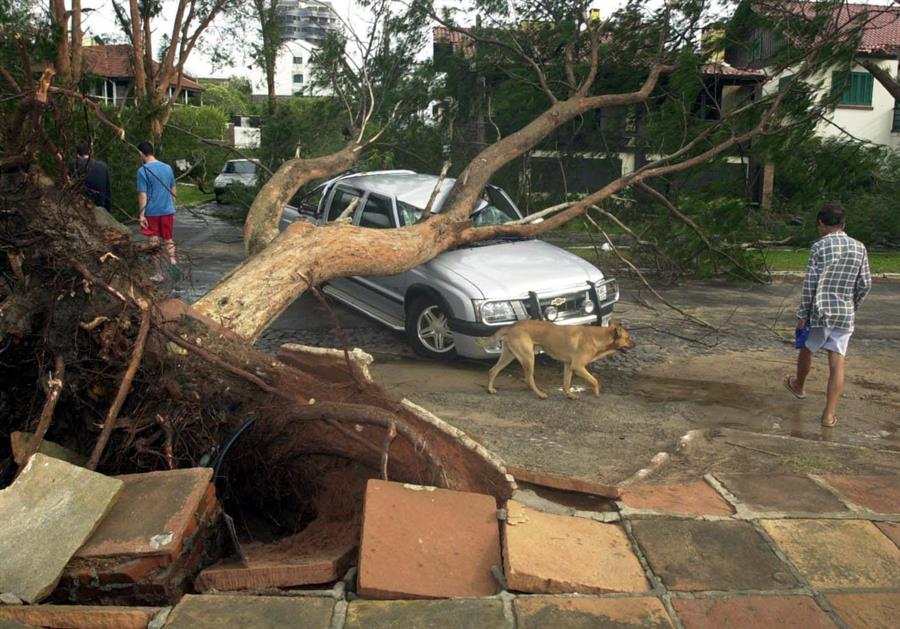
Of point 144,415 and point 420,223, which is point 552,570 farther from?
point 420,223

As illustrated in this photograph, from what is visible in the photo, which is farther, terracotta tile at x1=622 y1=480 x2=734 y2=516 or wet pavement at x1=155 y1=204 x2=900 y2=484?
wet pavement at x1=155 y1=204 x2=900 y2=484

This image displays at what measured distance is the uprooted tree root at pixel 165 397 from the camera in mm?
4734

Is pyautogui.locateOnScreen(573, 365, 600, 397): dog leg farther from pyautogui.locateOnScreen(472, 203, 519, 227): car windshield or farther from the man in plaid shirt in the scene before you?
pyautogui.locateOnScreen(472, 203, 519, 227): car windshield

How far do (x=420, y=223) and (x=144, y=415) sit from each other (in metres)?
4.34

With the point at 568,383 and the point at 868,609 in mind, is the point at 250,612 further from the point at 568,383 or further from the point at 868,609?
the point at 568,383

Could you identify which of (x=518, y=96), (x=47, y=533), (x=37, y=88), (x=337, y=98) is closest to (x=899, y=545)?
(x=47, y=533)

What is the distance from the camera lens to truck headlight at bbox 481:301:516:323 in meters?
7.80

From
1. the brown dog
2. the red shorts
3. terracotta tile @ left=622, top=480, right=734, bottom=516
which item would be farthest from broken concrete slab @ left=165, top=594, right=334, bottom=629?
the red shorts

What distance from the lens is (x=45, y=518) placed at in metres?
3.93

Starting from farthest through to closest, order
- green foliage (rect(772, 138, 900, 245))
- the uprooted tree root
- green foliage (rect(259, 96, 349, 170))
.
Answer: green foliage (rect(259, 96, 349, 170)) < green foliage (rect(772, 138, 900, 245)) < the uprooted tree root

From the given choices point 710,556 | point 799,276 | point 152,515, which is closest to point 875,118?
point 799,276

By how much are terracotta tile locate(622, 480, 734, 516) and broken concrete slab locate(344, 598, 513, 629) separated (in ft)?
4.52

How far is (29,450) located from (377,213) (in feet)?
19.2

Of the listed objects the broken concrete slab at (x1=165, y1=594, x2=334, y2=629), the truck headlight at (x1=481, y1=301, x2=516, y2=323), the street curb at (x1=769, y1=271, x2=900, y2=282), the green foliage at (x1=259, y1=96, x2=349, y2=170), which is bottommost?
the broken concrete slab at (x1=165, y1=594, x2=334, y2=629)
